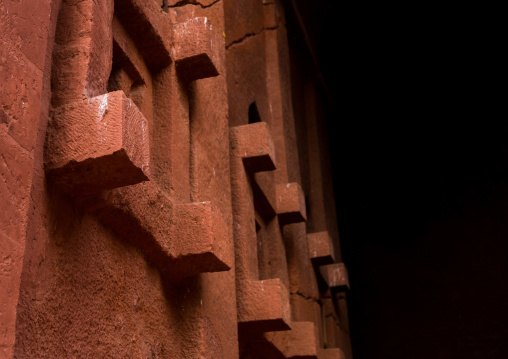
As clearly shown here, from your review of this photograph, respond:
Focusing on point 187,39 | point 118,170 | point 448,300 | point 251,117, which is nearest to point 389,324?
point 448,300

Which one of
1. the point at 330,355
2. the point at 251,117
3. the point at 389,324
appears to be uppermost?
the point at 251,117

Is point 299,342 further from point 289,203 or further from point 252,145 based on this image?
point 252,145

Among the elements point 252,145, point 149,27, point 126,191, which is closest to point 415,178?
point 252,145

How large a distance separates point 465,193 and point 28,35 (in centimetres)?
960

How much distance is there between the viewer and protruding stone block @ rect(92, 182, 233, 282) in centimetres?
261

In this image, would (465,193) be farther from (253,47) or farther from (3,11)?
(3,11)

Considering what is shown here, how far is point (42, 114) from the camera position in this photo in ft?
6.88

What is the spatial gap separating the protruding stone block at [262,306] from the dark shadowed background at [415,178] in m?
5.59

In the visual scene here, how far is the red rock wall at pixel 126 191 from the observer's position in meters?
1.89

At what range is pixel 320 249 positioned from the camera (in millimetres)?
6812

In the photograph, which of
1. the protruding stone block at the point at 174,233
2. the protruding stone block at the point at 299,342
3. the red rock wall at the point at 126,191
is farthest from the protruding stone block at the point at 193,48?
the protruding stone block at the point at 299,342

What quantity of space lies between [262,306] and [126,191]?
1.90 metres

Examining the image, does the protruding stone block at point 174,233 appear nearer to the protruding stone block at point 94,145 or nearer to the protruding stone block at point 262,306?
the protruding stone block at point 94,145

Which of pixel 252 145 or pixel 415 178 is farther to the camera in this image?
pixel 415 178
